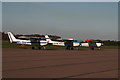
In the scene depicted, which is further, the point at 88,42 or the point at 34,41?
the point at 88,42

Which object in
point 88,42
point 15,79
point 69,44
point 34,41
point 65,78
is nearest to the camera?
point 15,79

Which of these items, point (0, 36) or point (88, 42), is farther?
point (0, 36)

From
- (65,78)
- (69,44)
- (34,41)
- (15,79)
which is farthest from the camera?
(69,44)

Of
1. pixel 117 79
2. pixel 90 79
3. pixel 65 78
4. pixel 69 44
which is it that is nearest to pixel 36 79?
pixel 65 78

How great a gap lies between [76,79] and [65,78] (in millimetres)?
430

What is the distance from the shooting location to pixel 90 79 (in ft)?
22.1

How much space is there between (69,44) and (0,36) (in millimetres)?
55381

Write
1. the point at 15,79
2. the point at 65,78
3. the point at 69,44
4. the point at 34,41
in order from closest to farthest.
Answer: the point at 15,79
the point at 65,78
the point at 34,41
the point at 69,44

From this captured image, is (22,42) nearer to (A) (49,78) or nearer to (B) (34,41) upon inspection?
(B) (34,41)

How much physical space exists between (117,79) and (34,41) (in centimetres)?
2752

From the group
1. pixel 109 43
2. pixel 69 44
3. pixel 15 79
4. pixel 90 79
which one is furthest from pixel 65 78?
pixel 109 43

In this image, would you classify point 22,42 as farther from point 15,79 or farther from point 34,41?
point 15,79

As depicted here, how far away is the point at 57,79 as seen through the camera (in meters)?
6.53

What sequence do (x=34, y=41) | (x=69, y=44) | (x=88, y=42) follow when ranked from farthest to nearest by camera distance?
(x=88, y=42), (x=69, y=44), (x=34, y=41)
